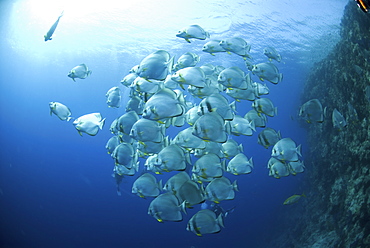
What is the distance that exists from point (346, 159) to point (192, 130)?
28.8 feet

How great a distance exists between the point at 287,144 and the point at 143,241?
87.1 feet

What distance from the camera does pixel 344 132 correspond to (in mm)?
10500

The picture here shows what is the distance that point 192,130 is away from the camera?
404cm

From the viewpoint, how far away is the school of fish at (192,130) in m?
3.93

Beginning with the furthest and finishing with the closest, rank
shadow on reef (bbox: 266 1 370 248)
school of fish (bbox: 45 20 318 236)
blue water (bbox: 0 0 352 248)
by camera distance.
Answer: blue water (bbox: 0 0 352 248)
shadow on reef (bbox: 266 1 370 248)
school of fish (bbox: 45 20 318 236)

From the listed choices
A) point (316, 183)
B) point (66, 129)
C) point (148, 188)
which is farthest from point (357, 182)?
point (66, 129)

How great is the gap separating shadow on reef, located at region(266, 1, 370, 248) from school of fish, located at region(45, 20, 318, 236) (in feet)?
11.3

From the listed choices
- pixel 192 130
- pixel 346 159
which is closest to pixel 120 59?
pixel 346 159

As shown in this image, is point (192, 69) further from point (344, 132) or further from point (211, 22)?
point (211, 22)

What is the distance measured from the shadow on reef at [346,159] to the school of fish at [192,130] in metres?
3.43

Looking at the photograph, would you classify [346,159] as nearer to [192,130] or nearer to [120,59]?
[192,130]

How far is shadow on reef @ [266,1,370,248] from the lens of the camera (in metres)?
7.94

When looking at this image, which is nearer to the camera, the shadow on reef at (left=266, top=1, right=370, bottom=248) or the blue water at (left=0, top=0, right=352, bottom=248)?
the shadow on reef at (left=266, top=1, right=370, bottom=248)

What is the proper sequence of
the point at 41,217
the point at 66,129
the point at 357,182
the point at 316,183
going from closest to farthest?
1. the point at 357,182
2. the point at 316,183
3. the point at 41,217
4. the point at 66,129
